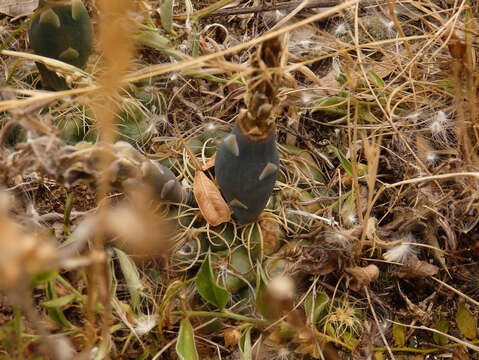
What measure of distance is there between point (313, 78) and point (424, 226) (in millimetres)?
381

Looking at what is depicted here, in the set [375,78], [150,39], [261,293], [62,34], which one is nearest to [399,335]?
[261,293]

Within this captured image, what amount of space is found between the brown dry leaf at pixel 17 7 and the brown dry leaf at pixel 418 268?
1.00 m

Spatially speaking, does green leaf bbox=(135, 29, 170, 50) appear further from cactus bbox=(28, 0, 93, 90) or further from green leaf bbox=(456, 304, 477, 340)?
green leaf bbox=(456, 304, 477, 340)

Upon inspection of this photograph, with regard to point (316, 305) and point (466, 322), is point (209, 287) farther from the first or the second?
point (466, 322)

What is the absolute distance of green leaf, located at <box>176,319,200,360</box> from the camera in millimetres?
771

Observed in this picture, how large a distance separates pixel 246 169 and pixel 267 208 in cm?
20

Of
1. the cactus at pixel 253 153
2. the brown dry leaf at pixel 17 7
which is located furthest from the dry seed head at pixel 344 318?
the brown dry leaf at pixel 17 7

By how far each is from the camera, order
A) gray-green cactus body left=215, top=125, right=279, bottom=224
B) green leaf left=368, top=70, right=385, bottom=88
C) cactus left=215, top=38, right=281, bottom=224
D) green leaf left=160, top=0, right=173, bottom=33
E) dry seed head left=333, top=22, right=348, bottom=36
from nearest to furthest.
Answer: cactus left=215, top=38, right=281, bottom=224, gray-green cactus body left=215, top=125, right=279, bottom=224, green leaf left=160, top=0, right=173, bottom=33, green leaf left=368, top=70, right=385, bottom=88, dry seed head left=333, top=22, right=348, bottom=36

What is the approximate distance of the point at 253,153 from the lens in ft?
2.54

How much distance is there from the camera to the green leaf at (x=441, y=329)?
3.03ft

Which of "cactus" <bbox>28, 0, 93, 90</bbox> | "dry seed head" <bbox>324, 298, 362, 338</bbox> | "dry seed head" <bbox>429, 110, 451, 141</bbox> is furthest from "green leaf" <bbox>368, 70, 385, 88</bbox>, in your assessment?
"cactus" <bbox>28, 0, 93, 90</bbox>

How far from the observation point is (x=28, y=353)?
2.37ft

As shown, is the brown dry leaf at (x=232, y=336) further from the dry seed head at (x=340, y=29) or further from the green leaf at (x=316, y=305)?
the dry seed head at (x=340, y=29)

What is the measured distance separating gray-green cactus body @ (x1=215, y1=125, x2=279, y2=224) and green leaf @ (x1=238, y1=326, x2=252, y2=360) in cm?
20
